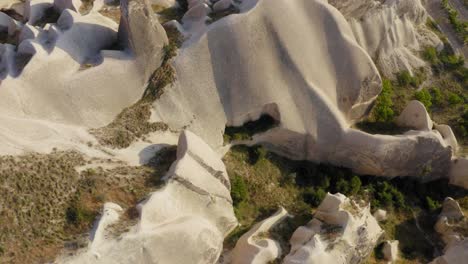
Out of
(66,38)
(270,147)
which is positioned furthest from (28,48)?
(270,147)

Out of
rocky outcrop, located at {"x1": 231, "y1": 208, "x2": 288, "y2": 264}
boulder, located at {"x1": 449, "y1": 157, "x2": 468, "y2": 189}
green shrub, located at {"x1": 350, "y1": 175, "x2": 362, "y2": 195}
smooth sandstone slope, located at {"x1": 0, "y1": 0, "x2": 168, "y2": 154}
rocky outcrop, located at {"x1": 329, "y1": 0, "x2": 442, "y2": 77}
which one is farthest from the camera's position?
rocky outcrop, located at {"x1": 329, "y1": 0, "x2": 442, "y2": 77}

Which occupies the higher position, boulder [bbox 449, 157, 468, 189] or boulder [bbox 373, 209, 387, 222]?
boulder [bbox 449, 157, 468, 189]

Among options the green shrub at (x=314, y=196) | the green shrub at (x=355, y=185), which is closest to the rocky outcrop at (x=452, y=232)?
the green shrub at (x=355, y=185)

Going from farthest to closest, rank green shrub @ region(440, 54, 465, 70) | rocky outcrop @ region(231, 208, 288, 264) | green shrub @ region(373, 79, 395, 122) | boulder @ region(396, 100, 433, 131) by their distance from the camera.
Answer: green shrub @ region(440, 54, 465, 70) < green shrub @ region(373, 79, 395, 122) < boulder @ region(396, 100, 433, 131) < rocky outcrop @ region(231, 208, 288, 264)

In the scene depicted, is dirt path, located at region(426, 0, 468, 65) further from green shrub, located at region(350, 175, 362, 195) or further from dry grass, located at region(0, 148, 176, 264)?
dry grass, located at region(0, 148, 176, 264)

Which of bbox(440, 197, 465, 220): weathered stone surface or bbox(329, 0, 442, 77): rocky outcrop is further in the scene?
bbox(329, 0, 442, 77): rocky outcrop

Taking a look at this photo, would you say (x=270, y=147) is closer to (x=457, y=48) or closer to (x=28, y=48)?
(x=28, y=48)

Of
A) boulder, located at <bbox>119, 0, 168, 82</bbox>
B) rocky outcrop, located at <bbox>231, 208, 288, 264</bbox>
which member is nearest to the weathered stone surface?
rocky outcrop, located at <bbox>231, 208, 288, 264</bbox>

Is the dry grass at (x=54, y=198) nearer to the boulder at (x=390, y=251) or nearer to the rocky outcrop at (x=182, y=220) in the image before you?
the rocky outcrop at (x=182, y=220)
